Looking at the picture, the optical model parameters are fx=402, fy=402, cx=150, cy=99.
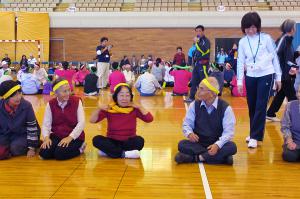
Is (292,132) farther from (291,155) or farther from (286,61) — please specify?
(286,61)

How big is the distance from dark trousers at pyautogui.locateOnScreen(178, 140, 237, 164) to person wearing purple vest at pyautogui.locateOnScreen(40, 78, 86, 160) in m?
1.16

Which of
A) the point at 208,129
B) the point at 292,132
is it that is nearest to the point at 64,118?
the point at 208,129

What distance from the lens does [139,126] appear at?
20.4ft

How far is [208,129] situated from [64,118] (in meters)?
1.60

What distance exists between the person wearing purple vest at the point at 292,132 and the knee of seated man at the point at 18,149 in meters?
2.85

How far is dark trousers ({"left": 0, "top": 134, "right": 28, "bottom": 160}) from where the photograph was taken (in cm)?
437

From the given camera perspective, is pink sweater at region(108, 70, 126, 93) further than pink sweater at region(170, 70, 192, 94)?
No

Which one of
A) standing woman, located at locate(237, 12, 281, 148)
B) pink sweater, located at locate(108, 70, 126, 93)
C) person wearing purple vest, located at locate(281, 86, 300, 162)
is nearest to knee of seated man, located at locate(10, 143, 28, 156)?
standing woman, located at locate(237, 12, 281, 148)

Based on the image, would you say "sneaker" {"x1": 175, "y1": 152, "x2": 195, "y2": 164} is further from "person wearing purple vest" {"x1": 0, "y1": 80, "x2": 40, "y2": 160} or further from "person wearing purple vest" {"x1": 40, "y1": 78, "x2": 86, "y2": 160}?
"person wearing purple vest" {"x1": 0, "y1": 80, "x2": 40, "y2": 160}

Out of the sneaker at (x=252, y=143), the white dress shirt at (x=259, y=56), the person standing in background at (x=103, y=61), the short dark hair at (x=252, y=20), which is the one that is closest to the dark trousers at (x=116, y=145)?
the sneaker at (x=252, y=143)

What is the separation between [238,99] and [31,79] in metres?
5.58

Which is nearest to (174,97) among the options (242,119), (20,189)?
(242,119)

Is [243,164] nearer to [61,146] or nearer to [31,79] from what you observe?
[61,146]

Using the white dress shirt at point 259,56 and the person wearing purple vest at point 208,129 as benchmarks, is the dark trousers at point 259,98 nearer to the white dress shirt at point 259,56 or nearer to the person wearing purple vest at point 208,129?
the white dress shirt at point 259,56
